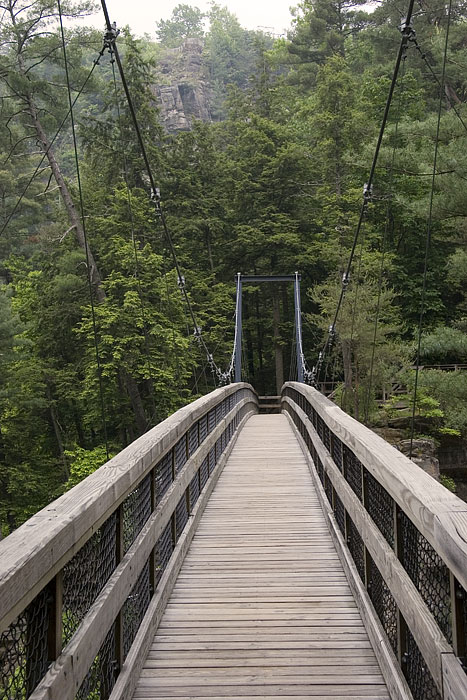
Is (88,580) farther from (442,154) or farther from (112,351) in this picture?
(112,351)

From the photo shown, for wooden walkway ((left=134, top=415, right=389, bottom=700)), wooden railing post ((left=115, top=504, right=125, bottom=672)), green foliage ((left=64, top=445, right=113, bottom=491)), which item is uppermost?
wooden railing post ((left=115, top=504, right=125, bottom=672))

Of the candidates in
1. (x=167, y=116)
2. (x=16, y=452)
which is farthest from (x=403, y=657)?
(x=167, y=116)

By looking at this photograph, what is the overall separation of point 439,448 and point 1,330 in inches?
531

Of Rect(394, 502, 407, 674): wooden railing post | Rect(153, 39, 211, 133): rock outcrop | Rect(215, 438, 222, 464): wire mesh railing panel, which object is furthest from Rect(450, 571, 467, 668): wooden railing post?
Rect(153, 39, 211, 133): rock outcrop

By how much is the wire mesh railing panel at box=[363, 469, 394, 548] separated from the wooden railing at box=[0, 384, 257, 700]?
38.2 inches

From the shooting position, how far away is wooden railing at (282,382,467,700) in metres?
1.50

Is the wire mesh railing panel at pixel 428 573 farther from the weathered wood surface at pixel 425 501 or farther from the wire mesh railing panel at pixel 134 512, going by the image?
the wire mesh railing panel at pixel 134 512

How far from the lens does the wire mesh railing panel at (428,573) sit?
66.7 inches

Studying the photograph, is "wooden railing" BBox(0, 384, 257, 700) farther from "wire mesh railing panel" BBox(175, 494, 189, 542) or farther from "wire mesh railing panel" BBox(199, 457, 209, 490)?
"wire mesh railing panel" BBox(199, 457, 209, 490)

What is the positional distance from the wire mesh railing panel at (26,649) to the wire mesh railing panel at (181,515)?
2599 mm

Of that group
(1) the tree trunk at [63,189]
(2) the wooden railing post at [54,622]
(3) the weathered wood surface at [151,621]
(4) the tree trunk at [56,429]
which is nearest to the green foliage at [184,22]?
(1) the tree trunk at [63,189]

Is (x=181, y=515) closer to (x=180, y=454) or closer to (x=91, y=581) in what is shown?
(x=180, y=454)

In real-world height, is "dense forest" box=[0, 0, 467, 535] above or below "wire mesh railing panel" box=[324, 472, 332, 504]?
above

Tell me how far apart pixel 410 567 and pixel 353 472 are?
4.74 ft
